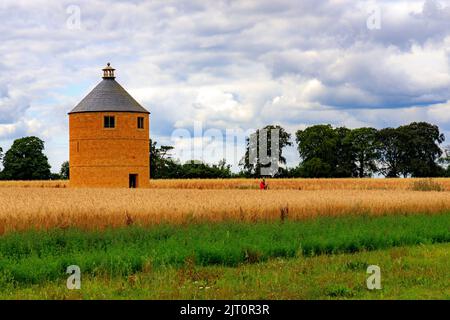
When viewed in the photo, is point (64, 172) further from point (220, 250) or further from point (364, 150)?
point (220, 250)

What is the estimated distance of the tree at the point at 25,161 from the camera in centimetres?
10506

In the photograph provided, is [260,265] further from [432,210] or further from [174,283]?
[432,210]

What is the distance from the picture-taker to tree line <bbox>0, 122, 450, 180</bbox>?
101 meters

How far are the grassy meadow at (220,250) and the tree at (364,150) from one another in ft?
246

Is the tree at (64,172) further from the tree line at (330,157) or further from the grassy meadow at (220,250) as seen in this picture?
the grassy meadow at (220,250)

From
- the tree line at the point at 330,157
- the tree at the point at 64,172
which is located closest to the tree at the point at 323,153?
the tree line at the point at 330,157

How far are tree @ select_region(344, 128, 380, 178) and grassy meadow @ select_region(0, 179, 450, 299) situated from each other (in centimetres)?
7511

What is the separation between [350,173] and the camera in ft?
329

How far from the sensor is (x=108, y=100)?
200ft

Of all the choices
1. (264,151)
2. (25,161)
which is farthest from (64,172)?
(264,151)

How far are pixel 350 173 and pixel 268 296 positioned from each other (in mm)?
90182
